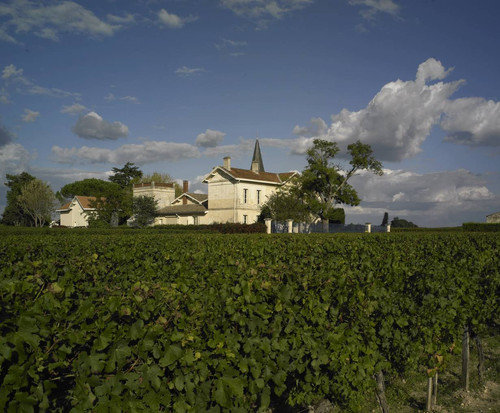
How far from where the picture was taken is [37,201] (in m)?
73.6

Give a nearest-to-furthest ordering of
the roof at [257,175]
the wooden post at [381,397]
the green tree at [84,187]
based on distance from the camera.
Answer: the wooden post at [381,397], the roof at [257,175], the green tree at [84,187]

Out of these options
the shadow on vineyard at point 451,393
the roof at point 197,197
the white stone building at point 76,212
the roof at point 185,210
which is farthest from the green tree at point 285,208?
the shadow on vineyard at point 451,393

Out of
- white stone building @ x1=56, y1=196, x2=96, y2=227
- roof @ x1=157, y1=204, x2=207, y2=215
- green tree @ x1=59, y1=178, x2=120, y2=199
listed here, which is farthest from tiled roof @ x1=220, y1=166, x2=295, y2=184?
green tree @ x1=59, y1=178, x2=120, y2=199

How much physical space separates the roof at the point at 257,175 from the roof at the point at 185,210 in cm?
392

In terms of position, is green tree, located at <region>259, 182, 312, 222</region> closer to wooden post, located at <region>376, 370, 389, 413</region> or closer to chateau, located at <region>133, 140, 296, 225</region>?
chateau, located at <region>133, 140, 296, 225</region>

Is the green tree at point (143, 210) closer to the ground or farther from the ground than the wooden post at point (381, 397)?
farther from the ground

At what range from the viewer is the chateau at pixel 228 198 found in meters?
52.9

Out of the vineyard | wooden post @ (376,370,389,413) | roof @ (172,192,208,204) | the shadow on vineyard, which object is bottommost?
the shadow on vineyard

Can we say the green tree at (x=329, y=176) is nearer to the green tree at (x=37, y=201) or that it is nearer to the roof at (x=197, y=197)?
the roof at (x=197, y=197)

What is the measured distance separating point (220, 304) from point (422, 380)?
18.1 feet

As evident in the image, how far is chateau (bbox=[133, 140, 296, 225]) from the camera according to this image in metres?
52.9

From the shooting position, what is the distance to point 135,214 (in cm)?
5809

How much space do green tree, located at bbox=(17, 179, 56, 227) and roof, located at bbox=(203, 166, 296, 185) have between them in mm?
34524

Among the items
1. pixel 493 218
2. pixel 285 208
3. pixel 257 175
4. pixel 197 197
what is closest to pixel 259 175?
pixel 257 175
